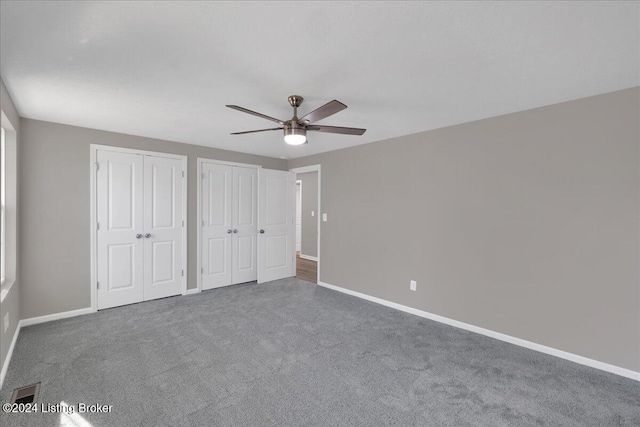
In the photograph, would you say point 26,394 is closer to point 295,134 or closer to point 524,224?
point 295,134

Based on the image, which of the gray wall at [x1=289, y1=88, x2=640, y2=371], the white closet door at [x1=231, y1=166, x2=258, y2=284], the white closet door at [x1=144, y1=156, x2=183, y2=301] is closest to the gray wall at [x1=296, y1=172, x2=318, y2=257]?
the white closet door at [x1=231, y1=166, x2=258, y2=284]

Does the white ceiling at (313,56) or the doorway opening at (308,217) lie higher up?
the white ceiling at (313,56)

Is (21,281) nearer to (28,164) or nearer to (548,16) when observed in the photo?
(28,164)

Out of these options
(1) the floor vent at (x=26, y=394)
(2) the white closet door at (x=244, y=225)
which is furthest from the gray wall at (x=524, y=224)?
(1) the floor vent at (x=26, y=394)

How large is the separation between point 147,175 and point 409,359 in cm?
393

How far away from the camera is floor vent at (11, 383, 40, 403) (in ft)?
6.53

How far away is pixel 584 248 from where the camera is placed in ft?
8.38

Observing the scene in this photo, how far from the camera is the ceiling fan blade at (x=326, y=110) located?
2014 mm

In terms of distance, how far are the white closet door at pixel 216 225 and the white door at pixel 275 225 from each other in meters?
0.54

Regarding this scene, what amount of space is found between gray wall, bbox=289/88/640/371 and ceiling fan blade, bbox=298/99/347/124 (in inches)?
75.0

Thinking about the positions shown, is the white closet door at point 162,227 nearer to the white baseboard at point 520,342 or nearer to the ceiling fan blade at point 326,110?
the ceiling fan blade at point 326,110

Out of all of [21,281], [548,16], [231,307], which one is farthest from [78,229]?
[548,16]

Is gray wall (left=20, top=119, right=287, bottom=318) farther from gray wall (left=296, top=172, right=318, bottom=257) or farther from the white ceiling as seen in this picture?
gray wall (left=296, top=172, right=318, bottom=257)

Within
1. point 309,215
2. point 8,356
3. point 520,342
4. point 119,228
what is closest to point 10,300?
point 8,356
